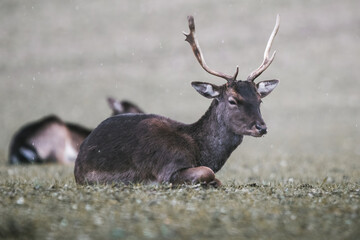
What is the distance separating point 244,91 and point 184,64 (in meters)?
31.9

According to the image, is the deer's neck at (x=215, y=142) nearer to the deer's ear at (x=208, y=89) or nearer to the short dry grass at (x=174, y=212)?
the deer's ear at (x=208, y=89)

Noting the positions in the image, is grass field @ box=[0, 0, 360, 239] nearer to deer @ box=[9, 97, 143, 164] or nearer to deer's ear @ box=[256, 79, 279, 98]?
deer @ box=[9, 97, 143, 164]

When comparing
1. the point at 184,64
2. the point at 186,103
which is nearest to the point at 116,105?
the point at 186,103

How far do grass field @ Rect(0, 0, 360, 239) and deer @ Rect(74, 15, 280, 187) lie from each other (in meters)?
0.41

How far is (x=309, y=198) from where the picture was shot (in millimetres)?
7520

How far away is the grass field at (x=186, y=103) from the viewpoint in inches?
244

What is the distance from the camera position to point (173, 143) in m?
8.65

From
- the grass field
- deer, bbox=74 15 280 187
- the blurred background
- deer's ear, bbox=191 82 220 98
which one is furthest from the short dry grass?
the blurred background

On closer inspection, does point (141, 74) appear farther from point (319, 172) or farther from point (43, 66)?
point (319, 172)

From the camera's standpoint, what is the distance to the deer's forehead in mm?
8836

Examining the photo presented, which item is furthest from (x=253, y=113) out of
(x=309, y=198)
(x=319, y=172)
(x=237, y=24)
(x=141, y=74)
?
(x=237, y=24)

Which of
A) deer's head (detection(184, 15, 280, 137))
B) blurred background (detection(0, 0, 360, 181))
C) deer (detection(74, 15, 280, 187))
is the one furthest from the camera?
blurred background (detection(0, 0, 360, 181))

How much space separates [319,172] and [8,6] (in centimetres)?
4442

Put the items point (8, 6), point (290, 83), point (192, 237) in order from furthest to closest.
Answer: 1. point (8, 6)
2. point (290, 83)
3. point (192, 237)
